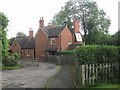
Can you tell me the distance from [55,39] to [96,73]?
41.0 meters

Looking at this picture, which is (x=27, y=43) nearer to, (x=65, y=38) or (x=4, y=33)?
(x=65, y=38)

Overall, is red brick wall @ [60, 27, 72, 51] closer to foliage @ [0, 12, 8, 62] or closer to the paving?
foliage @ [0, 12, 8, 62]

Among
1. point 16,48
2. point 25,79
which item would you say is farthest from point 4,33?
point 25,79

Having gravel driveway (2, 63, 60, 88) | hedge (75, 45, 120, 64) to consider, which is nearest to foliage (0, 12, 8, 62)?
gravel driveway (2, 63, 60, 88)

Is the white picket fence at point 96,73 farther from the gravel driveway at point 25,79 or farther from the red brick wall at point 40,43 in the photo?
the red brick wall at point 40,43

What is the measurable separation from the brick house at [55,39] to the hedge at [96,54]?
3805cm

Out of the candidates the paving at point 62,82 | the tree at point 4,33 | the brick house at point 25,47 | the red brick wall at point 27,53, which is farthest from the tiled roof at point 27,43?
the paving at point 62,82

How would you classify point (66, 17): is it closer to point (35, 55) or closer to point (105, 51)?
point (35, 55)

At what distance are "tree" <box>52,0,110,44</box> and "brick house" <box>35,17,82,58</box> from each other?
667 cm

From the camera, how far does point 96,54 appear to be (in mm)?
16141

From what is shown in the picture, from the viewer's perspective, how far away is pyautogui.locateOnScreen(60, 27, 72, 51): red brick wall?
55.9m

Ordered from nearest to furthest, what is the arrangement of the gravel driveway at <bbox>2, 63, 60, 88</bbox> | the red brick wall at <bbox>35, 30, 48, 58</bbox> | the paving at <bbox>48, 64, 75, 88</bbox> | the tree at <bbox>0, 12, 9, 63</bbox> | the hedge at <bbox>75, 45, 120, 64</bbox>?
the paving at <bbox>48, 64, 75, 88</bbox> → the hedge at <bbox>75, 45, 120, 64</bbox> → the gravel driveway at <bbox>2, 63, 60, 88</bbox> → the tree at <bbox>0, 12, 9, 63</bbox> → the red brick wall at <bbox>35, 30, 48, 58</bbox>

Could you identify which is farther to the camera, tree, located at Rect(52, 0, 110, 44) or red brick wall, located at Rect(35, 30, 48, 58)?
tree, located at Rect(52, 0, 110, 44)

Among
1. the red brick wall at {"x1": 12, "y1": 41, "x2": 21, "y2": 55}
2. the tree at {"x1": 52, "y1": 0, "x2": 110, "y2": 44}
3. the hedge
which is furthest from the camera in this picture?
the red brick wall at {"x1": 12, "y1": 41, "x2": 21, "y2": 55}
